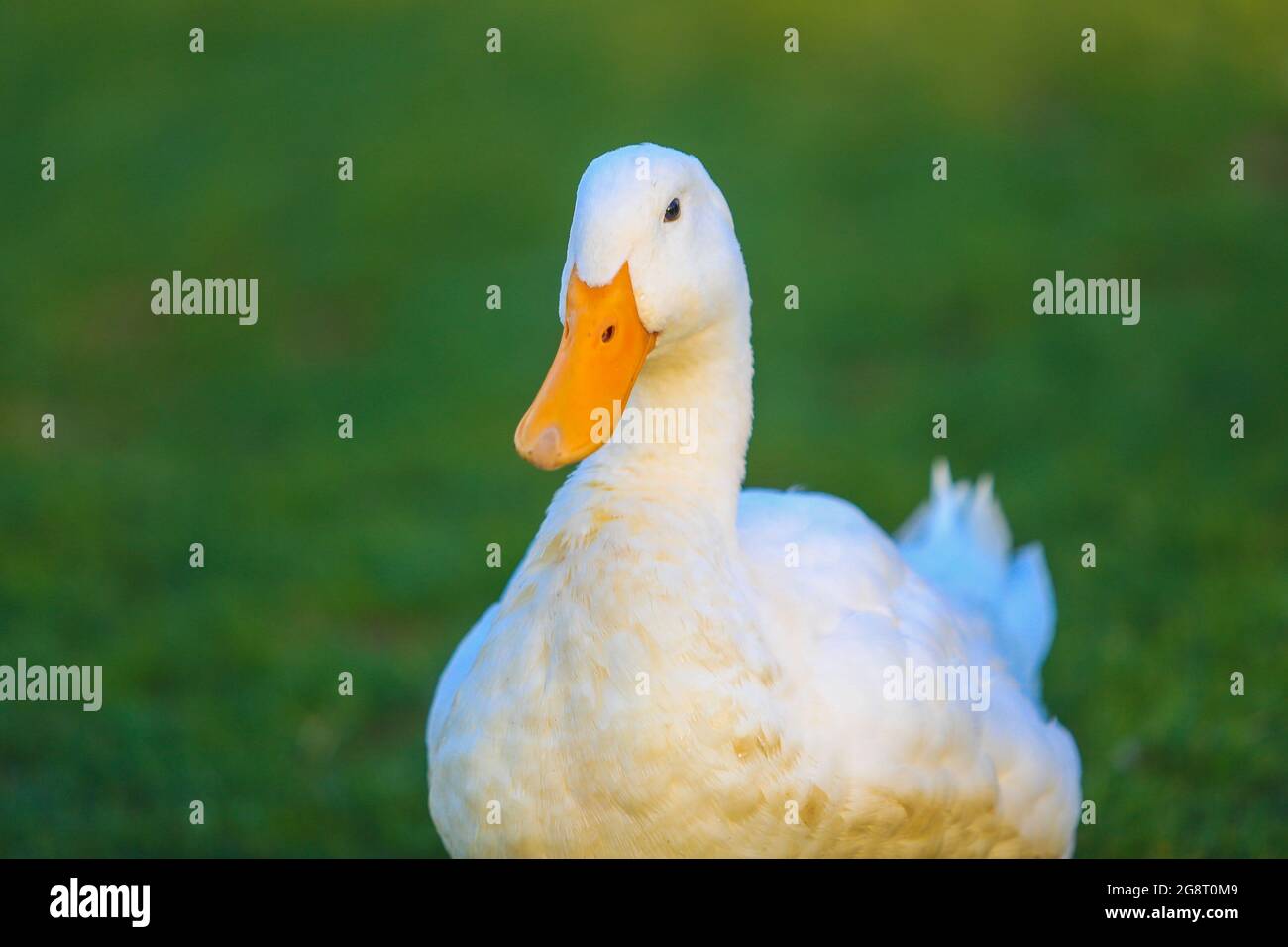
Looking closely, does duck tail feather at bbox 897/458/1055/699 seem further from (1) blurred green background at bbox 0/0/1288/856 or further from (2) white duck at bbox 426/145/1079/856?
(2) white duck at bbox 426/145/1079/856

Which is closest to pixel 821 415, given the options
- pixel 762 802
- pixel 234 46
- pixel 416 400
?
pixel 416 400

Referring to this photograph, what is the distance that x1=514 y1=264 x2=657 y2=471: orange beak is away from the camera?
10.0 feet

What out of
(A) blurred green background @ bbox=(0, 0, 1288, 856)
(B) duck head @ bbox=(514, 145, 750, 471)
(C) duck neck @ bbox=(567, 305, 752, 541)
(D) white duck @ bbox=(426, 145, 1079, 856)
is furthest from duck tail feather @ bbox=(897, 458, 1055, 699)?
(B) duck head @ bbox=(514, 145, 750, 471)

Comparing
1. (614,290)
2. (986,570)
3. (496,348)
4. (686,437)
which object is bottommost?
(986,570)

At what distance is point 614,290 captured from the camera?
3.16 metres

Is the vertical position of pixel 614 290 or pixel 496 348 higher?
pixel 496 348

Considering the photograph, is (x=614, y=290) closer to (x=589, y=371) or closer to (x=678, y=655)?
(x=589, y=371)

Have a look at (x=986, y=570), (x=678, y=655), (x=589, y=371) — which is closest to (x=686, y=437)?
(x=589, y=371)

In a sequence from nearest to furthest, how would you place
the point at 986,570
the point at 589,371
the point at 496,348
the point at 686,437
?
the point at 589,371, the point at 686,437, the point at 986,570, the point at 496,348

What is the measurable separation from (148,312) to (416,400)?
1778 millimetres

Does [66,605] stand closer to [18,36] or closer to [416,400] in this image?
[416,400]

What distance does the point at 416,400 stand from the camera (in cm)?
770

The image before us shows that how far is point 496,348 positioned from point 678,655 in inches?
199

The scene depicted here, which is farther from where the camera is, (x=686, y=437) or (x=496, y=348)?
(x=496, y=348)
